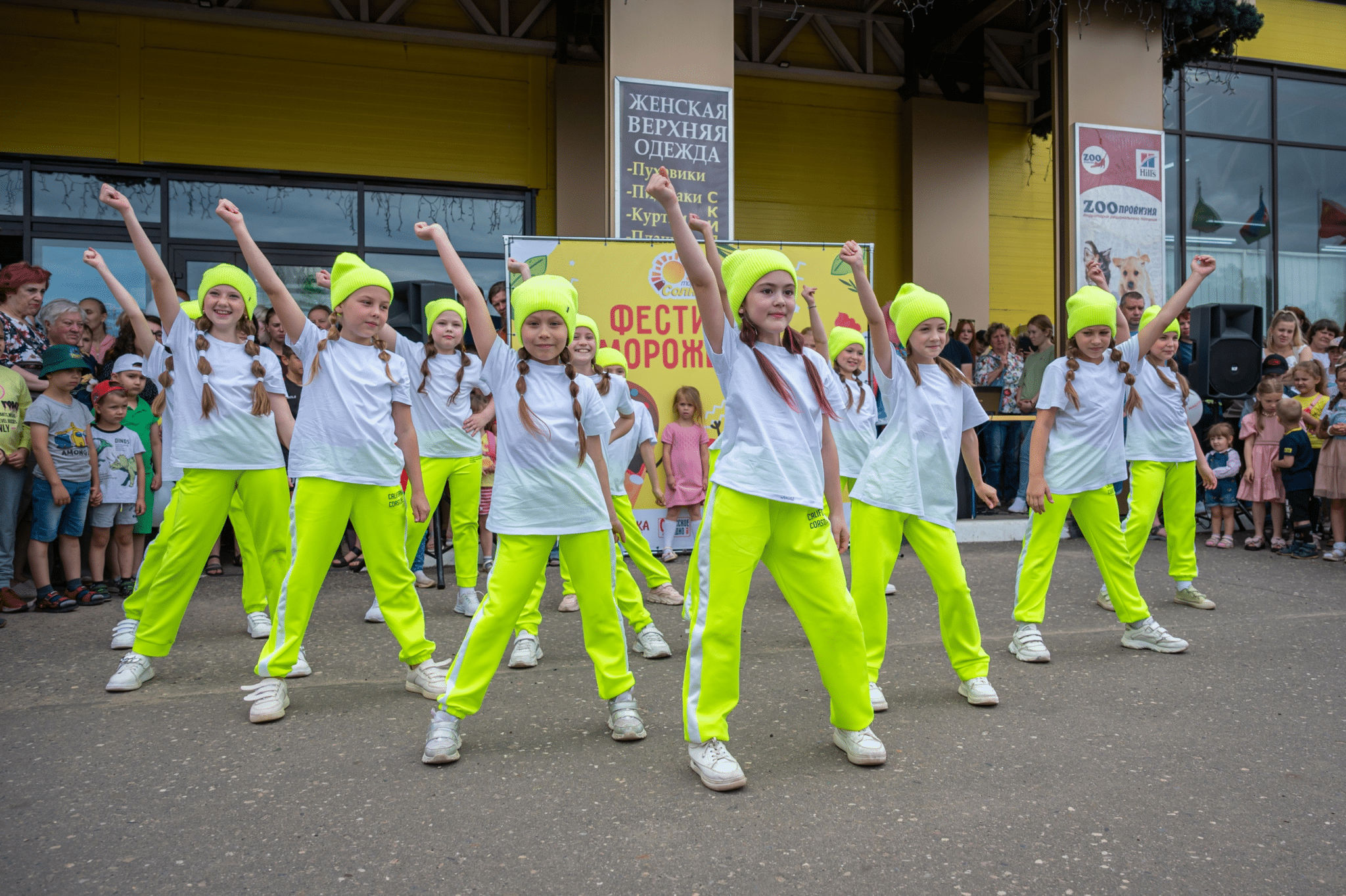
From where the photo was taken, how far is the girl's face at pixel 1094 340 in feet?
17.6

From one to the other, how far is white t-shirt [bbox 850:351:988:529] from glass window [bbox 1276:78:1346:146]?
1489 cm

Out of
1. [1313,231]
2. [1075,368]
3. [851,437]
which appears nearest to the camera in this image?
[1075,368]

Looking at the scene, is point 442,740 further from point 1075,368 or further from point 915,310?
point 1075,368

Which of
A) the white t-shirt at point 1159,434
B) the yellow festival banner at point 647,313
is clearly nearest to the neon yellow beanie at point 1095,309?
the white t-shirt at point 1159,434

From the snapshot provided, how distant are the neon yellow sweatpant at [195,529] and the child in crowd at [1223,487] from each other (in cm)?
837

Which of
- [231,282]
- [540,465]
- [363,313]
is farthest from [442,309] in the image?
[540,465]

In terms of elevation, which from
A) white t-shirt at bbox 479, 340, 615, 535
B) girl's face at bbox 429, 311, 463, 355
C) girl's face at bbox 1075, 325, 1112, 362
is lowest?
white t-shirt at bbox 479, 340, 615, 535

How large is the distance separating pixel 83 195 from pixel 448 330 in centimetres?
834

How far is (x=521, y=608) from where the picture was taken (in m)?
3.73

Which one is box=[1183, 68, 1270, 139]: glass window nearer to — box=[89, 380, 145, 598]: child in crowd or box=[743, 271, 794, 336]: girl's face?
box=[743, 271, 794, 336]: girl's face

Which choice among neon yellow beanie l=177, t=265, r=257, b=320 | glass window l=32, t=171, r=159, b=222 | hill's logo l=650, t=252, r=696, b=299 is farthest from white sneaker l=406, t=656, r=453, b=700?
glass window l=32, t=171, r=159, b=222

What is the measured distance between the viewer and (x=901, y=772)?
3.48m

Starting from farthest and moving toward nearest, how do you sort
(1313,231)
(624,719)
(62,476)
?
(1313,231), (62,476), (624,719)

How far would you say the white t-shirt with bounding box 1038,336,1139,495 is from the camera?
5.32 m
